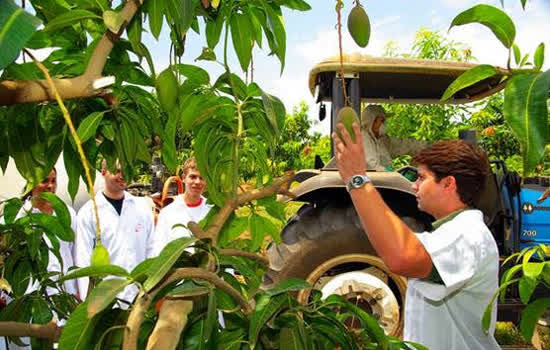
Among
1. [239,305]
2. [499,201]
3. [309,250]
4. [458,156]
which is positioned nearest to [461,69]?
[499,201]

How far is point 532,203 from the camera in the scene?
4137 millimetres

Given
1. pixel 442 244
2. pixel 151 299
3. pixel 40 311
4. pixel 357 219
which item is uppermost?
pixel 151 299

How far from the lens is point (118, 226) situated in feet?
10.8

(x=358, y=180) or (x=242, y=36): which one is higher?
(x=242, y=36)

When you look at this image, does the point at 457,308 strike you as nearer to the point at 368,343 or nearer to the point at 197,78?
→ the point at 368,343

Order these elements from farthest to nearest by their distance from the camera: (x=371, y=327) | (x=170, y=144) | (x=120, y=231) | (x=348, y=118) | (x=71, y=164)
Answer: (x=120, y=231)
(x=348, y=118)
(x=170, y=144)
(x=71, y=164)
(x=371, y=327)

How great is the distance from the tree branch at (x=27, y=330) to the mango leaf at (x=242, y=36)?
462 millimetres

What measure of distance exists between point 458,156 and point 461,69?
2.33 metres

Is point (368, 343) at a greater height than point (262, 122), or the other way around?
point (262, 122)

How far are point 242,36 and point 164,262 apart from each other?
0.43 meters

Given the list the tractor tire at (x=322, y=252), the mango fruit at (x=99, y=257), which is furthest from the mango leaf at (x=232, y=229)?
the tractor tire at (x=322, y=252)

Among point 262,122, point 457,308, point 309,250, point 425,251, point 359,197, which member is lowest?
point 309,250

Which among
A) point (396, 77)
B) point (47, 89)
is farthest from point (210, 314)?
point (396, 77)

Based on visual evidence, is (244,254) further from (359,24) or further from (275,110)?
(359,24)
